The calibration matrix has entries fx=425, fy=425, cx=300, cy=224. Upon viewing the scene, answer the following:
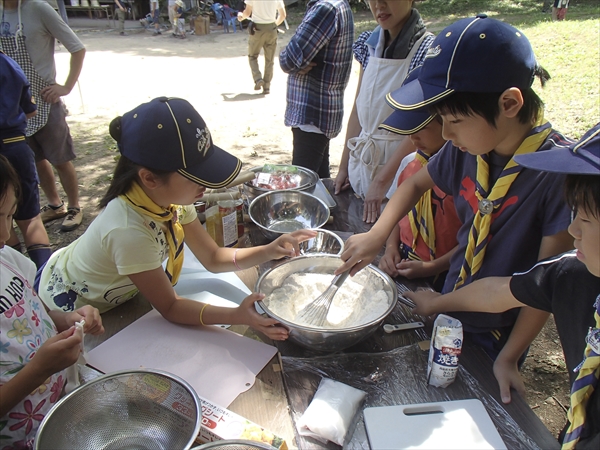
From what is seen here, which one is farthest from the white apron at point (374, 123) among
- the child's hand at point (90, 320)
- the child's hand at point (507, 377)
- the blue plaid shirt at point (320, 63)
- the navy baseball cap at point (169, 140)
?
the child's hand at point (90, 320)

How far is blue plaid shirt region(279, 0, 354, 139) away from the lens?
2.65 metres

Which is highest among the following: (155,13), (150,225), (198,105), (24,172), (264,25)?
(155,13)

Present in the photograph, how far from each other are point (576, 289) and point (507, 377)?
0.30 metres

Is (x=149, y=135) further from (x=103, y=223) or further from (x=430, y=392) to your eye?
(x=430, y=392)

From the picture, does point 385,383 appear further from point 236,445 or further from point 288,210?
point 288,210

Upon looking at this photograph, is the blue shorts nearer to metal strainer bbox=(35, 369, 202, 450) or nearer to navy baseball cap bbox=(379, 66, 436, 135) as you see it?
metal strainer bbox=(35, 369, 202, 450)

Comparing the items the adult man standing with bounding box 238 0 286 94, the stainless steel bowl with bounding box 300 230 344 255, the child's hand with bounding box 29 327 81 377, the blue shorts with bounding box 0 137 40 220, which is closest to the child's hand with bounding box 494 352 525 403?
the stainless steel bowl with bounding box 300 230 344 255

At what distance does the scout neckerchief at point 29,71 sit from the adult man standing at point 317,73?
6.48 ft

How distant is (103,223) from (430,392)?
1.12 meters

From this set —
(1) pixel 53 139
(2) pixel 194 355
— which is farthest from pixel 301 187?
(1) pixel 53 139

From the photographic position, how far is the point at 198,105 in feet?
24.4

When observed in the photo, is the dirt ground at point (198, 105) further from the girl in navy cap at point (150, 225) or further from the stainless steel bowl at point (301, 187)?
the girl in navy cap at point (150, 225)

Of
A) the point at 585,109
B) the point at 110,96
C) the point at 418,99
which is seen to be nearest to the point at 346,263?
the point at 418,99

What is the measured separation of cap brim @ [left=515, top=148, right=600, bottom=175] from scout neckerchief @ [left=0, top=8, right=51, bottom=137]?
352 centimetres
